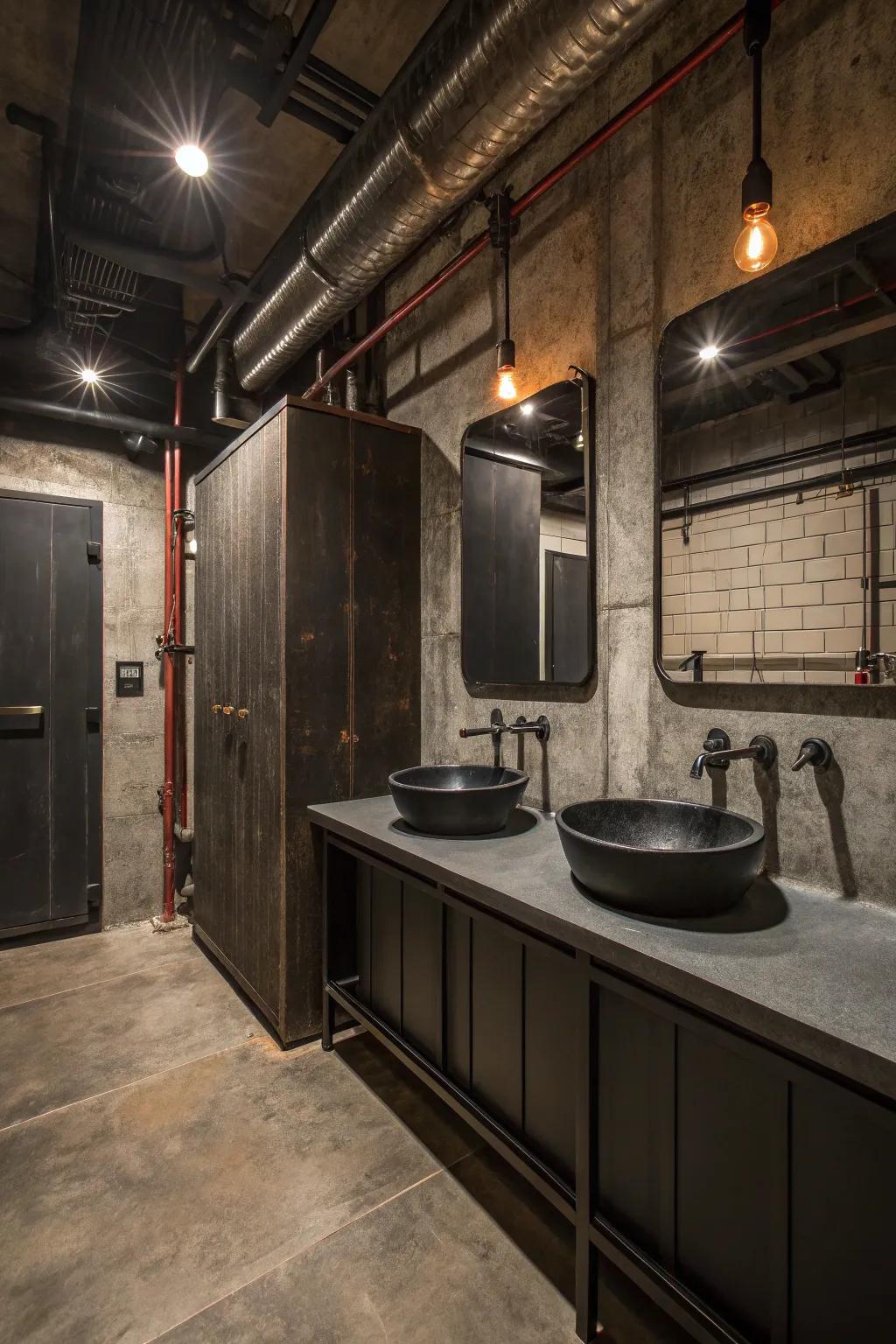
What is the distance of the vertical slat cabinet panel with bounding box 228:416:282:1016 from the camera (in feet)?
7.79

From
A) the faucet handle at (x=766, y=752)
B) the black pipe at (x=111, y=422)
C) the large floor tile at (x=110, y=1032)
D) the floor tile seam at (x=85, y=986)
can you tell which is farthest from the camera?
the black pipe at (x=111, y=422)

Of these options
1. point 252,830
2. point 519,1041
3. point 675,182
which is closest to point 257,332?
point 675,182

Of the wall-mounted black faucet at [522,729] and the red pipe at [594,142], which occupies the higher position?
the red pipe at [594,142]

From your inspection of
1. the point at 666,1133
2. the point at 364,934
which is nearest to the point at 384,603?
the point at 364,934

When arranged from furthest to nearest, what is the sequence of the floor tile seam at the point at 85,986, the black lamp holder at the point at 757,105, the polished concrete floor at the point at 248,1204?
the floor tile seam at the point at 85,986 < the polished concrete floor at the point at 248,1204 < the black lamp holder at the point at 757,105

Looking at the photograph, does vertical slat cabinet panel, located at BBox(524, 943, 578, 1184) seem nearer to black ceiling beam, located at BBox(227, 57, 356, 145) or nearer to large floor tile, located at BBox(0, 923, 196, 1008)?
large floor tile, located at BBox(0, 923, 196, 1008)

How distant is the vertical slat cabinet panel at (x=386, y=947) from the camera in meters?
2.08

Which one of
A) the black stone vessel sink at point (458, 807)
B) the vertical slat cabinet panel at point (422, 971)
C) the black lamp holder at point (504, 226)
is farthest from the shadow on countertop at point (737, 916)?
the black lamp holder at point (504, 226)

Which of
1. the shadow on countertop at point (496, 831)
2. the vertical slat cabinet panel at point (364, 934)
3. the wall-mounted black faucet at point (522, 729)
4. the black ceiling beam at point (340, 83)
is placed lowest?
the vertical slat cabinet panel at point (364, 934)

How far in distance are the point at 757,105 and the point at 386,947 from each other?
2435mm

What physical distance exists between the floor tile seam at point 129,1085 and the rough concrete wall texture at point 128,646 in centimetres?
161

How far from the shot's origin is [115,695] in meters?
3.60

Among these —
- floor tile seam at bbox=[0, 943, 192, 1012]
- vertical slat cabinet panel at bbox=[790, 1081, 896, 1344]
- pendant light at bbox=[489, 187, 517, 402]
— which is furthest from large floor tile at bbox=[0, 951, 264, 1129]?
pendant light at bbox=[489, 187, 517, 402]

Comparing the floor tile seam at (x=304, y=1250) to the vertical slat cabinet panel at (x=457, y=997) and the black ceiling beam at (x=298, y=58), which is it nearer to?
the vertical slat cabinet panel at (x=457, y=997)
